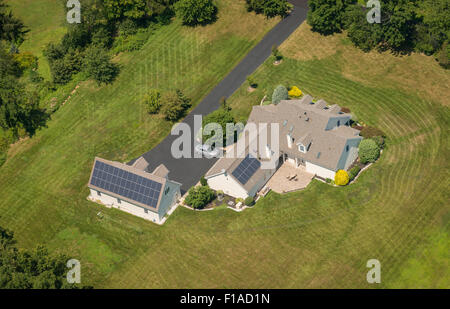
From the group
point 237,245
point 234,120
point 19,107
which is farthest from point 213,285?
point 19,107

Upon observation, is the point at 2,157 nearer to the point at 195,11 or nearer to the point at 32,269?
the point at 32,269

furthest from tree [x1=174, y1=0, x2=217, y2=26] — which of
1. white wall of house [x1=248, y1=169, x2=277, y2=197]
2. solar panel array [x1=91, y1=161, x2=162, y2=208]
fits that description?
solar panel array [x1=91, y1=161, x2=162, y2=208]

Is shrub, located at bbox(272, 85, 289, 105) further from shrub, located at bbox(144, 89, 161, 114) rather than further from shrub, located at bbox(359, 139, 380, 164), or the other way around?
shrub, located at bbox(144, 89, 161, 114)

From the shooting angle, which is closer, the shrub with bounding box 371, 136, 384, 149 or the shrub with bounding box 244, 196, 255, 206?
the shrub with bounding box 244, 196, 255, 206

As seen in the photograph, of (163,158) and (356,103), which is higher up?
(356,103)

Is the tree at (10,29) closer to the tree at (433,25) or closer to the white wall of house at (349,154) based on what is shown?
the white wall of house at (349,154)

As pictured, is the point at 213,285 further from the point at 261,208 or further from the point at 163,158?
the point at 163,158

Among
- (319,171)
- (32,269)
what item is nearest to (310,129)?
(319,171)
